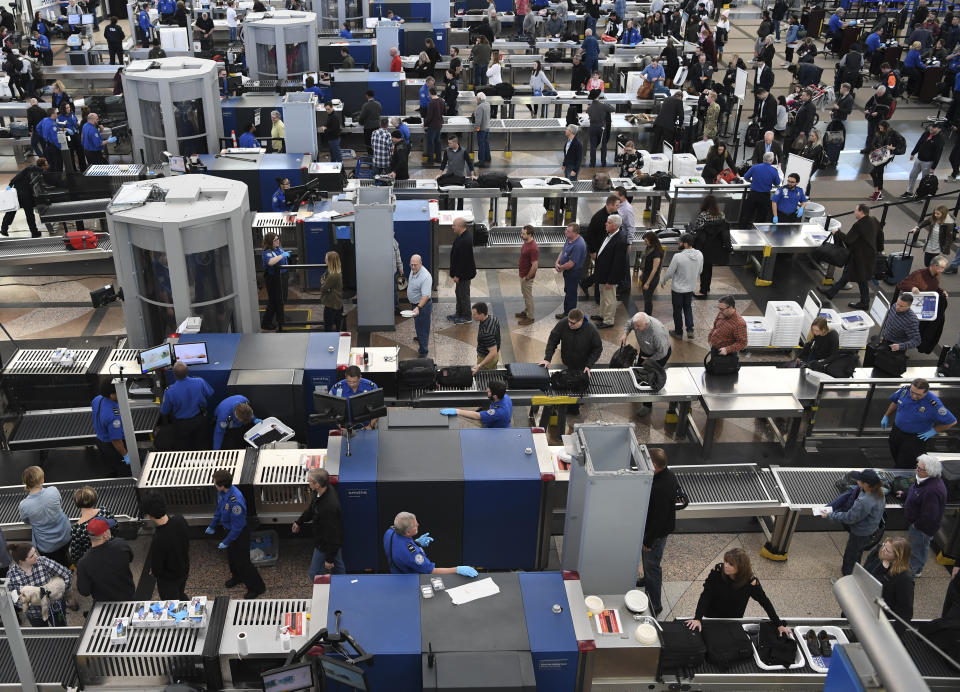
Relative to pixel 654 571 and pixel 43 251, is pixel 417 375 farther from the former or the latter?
pixel 43 251

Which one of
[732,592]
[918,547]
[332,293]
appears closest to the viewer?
[732,592]

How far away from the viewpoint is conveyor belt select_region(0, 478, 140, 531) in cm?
809

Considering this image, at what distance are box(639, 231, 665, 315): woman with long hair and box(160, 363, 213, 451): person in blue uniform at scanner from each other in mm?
6026

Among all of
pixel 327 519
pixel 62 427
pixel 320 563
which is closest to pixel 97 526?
pixel 327 519

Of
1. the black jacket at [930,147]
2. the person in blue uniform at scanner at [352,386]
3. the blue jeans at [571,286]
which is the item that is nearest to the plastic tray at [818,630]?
the person in blue uniform at scanner at [352,386]

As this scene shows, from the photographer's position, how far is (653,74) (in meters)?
19.7

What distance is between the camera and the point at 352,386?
27.2 feet

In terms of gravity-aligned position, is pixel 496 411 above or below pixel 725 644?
above

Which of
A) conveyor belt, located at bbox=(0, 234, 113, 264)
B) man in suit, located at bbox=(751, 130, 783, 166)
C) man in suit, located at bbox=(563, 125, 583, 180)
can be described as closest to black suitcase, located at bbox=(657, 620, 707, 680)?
conveyor belt, located at bbox=(0, 234, 113, 264)

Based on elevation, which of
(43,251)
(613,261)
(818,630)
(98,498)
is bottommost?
(98,498)

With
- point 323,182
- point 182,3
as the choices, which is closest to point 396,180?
point 323,182

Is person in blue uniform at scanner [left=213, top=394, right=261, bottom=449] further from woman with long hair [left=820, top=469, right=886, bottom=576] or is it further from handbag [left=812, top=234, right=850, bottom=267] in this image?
handbag [left=812, top=234, right=850, bottom=267]

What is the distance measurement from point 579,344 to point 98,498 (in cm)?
488

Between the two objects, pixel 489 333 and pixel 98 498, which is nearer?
pixel 98 498
